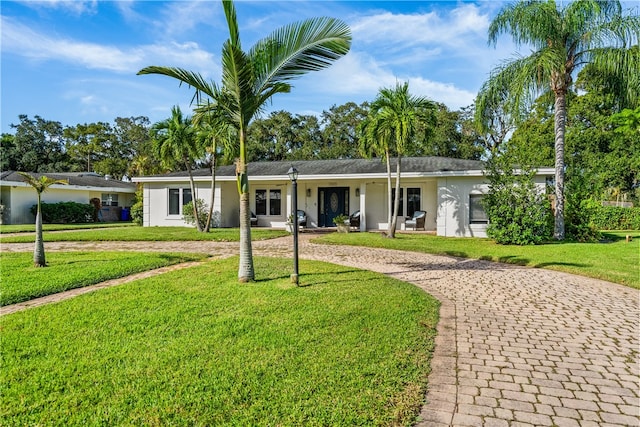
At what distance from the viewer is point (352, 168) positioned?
18797 mm

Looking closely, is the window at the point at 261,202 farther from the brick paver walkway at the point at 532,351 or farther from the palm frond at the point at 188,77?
the palm frond at the point at 188,77

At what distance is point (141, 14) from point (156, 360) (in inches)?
352

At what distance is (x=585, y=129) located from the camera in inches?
1020

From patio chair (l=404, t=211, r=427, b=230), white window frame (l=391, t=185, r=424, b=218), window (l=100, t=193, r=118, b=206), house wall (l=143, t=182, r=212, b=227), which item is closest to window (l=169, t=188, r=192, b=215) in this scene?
A: house wall (l=143, t=182, r=212, b=227)

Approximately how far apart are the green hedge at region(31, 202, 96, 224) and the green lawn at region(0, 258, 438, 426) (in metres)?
21.0

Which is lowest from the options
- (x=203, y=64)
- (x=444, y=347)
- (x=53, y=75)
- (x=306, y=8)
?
(x=444, y=347)

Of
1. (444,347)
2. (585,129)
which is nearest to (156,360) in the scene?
(444,347)

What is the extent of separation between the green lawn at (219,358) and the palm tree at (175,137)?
10555mm

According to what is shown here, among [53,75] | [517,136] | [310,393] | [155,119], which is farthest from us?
[517,136]

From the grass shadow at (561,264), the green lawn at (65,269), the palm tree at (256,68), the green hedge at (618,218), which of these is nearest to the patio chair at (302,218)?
the green lawn at (65,269)

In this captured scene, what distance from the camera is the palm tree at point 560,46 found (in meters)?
12.2

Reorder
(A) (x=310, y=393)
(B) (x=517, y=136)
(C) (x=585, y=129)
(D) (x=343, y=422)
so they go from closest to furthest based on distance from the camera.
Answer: (D) (x=343, y=422), (A) (x=310, y=393), (C) (x=585, y=129), (B) (x=517, y=136)

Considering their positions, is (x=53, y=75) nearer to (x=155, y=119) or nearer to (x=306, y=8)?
(x=155, y=119)

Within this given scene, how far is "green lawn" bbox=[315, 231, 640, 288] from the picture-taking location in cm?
837
